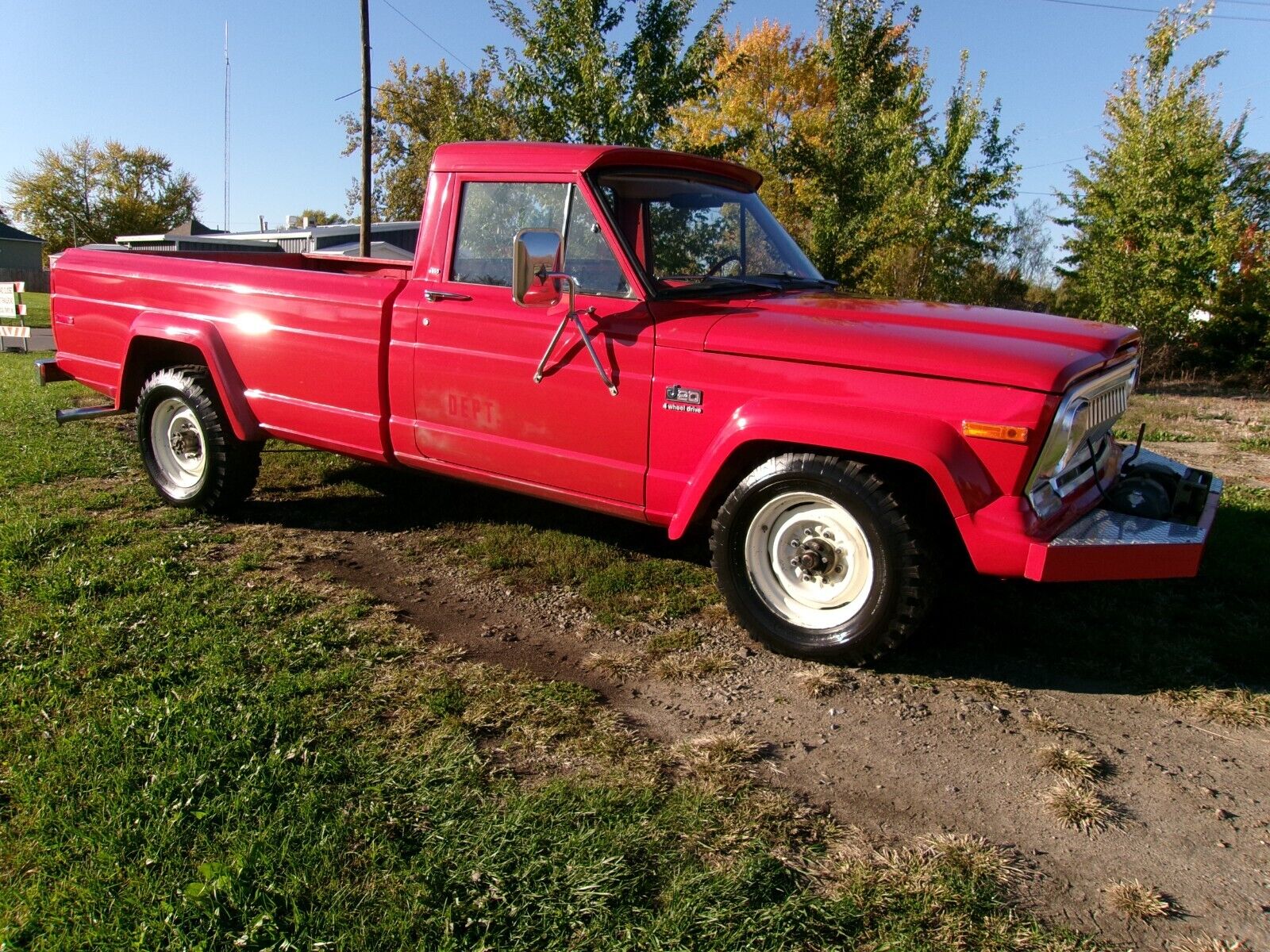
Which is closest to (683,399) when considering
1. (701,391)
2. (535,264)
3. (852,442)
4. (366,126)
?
(701,391)

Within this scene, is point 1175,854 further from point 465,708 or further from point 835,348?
point 465,708

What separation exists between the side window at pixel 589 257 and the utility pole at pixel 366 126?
9746 mm

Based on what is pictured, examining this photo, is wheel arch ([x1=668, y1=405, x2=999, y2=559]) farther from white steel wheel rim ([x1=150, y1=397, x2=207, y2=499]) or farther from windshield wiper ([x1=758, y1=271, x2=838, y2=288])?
white steel wheel rim ([x1=150, y1=397, x2=207, y2=499])

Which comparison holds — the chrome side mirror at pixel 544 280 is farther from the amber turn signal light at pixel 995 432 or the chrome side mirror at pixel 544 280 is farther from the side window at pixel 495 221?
the amber turn signal light at pixel 995 432

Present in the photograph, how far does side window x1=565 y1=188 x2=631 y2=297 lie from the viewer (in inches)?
157

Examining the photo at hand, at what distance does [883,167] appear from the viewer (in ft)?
45.8

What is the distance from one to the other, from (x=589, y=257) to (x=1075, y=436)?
218 centimetres

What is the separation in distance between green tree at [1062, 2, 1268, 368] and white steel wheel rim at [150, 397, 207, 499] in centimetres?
1406

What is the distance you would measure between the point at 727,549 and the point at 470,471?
4.82 feet

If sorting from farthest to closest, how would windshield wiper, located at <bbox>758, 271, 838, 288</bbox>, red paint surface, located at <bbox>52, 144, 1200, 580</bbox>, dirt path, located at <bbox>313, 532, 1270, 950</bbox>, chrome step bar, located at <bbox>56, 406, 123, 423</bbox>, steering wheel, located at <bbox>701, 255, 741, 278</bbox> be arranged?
chrome step bar, located at <bbox>56, 406, 123, 423</bbox> → windshield wiper, located at <bbox>758, 271, 838, 288</bbox> → steering wheel, located at <bbox>701, 255, 741, 278</bbox> → red paint surface, located at <bbox>52, 144, 1200, 580</bbox> → dirt path, located at <bbox>313, 532, 1270, 950</bbox>

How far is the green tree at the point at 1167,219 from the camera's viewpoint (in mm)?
13805

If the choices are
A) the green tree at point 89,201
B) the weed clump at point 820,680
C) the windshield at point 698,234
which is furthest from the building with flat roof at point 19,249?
the weed clump at point 820,680

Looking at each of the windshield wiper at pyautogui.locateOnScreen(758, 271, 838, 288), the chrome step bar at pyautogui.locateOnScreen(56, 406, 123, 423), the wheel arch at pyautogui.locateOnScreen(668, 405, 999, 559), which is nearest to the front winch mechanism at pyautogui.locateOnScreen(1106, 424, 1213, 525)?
the wheel arch at pyautogui.locateOnScreen(668, 405, 999, 559)

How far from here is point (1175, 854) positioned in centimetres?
251
